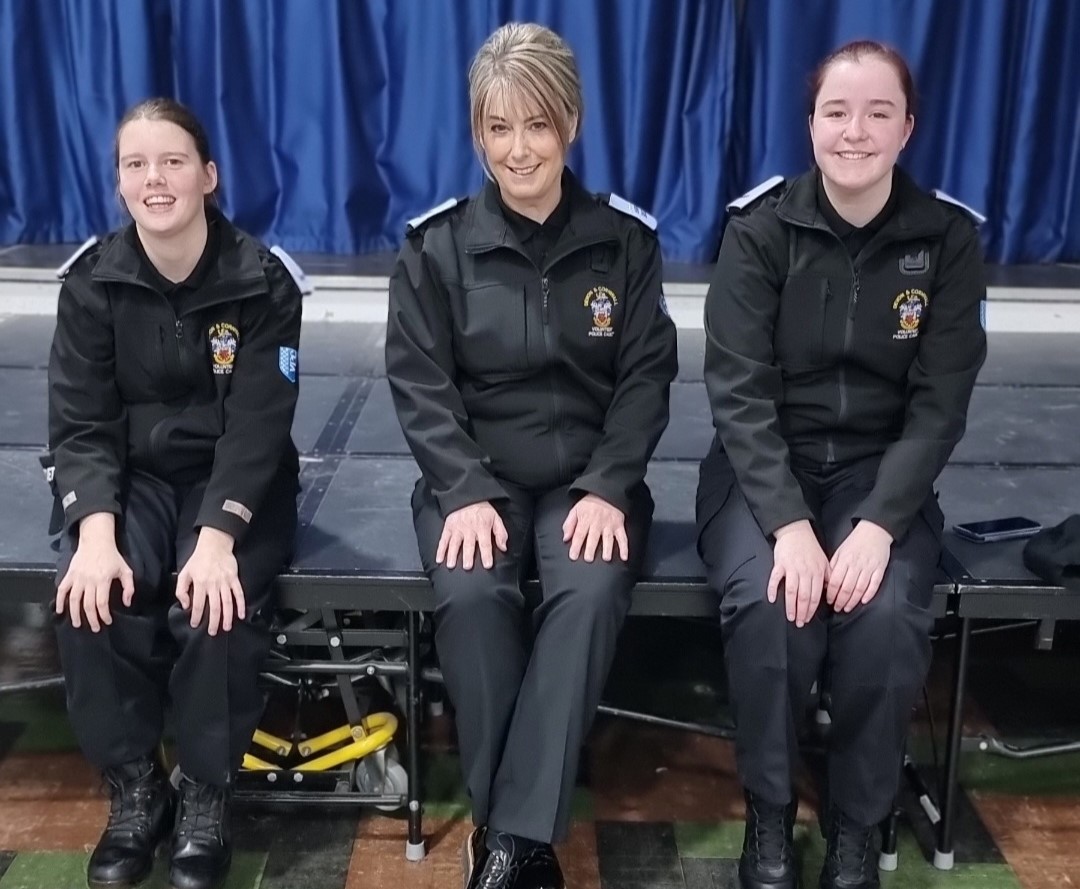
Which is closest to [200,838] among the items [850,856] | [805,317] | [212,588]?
[212,588]

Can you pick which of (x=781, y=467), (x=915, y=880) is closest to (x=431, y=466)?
(x=781, y=467)

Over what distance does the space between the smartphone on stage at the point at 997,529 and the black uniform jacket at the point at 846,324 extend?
8.0 inches

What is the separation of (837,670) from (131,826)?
1026 millimetres

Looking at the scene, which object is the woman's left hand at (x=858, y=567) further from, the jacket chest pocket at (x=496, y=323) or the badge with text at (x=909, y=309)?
the jacket chest pocket at (x=496, y=323)

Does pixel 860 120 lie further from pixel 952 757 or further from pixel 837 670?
pixel 952 757

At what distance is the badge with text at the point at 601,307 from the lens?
176 cm

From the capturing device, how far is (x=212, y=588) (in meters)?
1.62

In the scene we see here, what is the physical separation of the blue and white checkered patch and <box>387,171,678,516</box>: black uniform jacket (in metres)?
0.16

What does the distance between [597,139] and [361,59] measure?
75 centimetres

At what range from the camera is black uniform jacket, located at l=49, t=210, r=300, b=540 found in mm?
1717

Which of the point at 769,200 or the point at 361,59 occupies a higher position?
the point at 361,59

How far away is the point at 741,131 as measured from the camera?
3596 millimetres

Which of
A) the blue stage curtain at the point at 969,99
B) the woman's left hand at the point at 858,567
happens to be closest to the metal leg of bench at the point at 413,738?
the woman's left hand at the point at 858,567

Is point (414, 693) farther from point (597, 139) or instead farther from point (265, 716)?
point (597, 139)
